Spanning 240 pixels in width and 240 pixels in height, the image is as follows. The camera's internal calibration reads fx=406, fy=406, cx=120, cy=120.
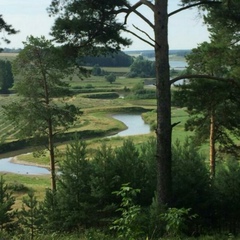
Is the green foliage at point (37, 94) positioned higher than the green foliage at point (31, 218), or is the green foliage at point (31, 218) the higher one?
the green foliage at point (37, 94)

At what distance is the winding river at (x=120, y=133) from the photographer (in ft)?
123

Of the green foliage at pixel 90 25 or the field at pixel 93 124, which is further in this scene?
the field at pixel 93 124

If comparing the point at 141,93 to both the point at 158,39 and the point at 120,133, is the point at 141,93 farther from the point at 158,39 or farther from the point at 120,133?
the point at 158,39

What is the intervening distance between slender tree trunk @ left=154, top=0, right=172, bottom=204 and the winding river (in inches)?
1165

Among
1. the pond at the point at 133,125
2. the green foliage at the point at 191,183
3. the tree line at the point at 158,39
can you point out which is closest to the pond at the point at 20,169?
the pond at the point at 133,125

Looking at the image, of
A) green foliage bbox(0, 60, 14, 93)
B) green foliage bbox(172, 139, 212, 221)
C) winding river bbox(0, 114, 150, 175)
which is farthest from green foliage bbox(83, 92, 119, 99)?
green foliage bbox(172, 139, 212, 221)

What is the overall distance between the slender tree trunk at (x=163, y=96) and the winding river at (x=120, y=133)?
2959 centimetres

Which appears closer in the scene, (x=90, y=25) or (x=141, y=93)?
(x=90, y=25)

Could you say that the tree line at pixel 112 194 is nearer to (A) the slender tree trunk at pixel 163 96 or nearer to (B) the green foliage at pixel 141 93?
(A) the slender tree trunk at pixel 163 96

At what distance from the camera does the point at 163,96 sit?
8477 mm

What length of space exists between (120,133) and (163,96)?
46120 mm

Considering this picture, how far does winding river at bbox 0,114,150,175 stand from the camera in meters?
37.6

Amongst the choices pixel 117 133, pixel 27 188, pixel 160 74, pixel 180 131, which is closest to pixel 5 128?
pixel 117 133

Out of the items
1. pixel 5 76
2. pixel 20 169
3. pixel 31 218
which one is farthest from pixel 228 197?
pixel 5 76
